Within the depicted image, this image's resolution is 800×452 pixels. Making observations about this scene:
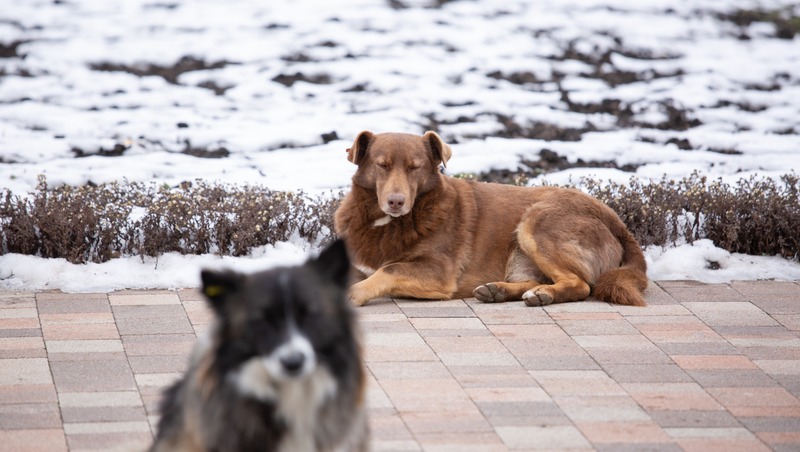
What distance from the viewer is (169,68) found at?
12.7 m

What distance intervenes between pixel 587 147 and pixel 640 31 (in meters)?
4.39

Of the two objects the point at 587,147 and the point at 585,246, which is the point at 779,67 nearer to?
the point at 587,147

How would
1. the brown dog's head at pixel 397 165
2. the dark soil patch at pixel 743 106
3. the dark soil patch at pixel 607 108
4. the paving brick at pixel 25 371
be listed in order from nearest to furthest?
1. the paving brick at pixel 25 371
2. the brown dog's head at pixel 397 165
3. the dark soil patch at pixel 607 108
4. the dark soil patch at pixel 743 106

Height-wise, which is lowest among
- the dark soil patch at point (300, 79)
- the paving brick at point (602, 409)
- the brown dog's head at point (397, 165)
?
the dark soil patch at point (300, 79)

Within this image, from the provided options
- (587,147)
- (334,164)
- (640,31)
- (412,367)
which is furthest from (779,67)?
(412,367)

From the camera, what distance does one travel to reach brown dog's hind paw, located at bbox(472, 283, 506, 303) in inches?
259

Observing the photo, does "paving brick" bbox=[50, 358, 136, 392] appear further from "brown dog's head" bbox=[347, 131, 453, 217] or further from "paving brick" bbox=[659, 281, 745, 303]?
"paving brick" bbox=[659, 281, 745, 303]

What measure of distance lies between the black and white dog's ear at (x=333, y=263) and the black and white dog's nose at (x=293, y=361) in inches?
13.4

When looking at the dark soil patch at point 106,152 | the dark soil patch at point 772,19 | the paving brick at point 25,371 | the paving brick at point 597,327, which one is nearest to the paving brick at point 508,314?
the paving brick at point 597,327

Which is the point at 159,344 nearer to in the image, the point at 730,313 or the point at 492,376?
the point at 492,376

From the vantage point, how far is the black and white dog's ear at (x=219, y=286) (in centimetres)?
302

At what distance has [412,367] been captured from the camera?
17.3 ft

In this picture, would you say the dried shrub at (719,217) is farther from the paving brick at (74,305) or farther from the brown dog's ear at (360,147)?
the paving brick at (74,305)

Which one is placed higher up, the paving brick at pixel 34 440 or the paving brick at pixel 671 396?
the paving brick at pixel 671 396
